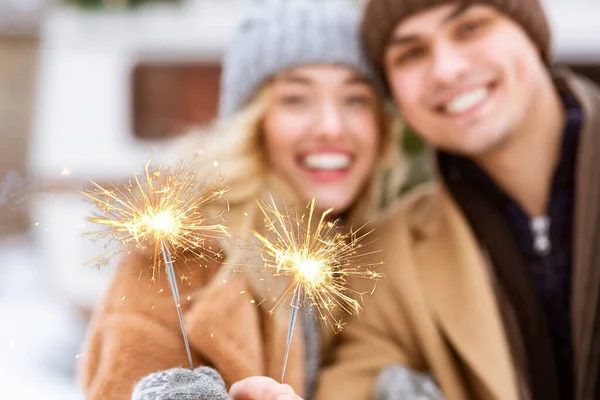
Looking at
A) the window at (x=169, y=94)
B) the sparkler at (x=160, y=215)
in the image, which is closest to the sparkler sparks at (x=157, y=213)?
the sparkler at (x=160, y=215)

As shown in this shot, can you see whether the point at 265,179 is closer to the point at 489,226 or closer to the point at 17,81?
the point at 489,226

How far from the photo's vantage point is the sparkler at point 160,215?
1.53 feet

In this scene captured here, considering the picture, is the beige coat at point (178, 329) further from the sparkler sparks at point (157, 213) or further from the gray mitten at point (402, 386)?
the gray mitten at point (402, 386)

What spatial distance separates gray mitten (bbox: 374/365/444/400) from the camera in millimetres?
873

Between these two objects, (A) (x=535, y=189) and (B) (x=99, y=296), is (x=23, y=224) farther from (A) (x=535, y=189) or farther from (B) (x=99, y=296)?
(A) (x=535, y=189)

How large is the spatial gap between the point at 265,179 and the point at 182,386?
530 millimetres

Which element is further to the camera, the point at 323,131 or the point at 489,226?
the point at 489,226

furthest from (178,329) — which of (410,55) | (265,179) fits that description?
(410,55)

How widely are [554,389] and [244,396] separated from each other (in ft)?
2.61

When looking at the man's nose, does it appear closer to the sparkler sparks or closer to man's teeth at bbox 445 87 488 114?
man's teeth at bbox 445 87 488 114

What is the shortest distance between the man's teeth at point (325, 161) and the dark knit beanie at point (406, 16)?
10.2 inches

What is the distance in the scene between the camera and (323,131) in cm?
103

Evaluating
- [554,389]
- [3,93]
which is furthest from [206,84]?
[554,389]

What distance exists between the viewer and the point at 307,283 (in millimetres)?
466
